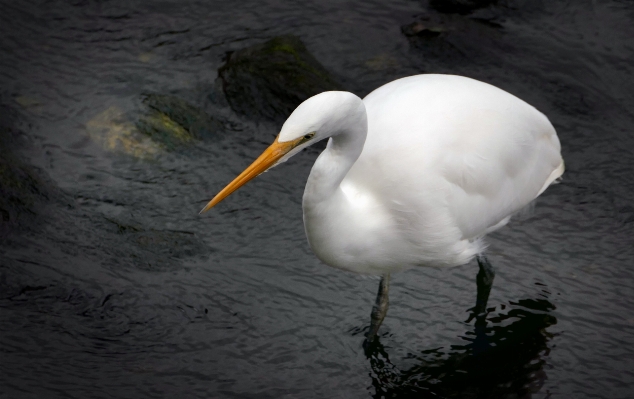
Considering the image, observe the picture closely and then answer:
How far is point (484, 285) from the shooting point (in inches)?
170

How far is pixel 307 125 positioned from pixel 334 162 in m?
0.33

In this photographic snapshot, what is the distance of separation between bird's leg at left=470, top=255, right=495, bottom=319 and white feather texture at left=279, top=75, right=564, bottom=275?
0.26m

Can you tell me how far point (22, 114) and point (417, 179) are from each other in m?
2.90

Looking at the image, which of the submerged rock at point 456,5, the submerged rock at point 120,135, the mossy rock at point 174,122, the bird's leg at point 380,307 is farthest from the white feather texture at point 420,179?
the submerged rock at point 456,5

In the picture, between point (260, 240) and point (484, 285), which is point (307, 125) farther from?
point (484, 285)

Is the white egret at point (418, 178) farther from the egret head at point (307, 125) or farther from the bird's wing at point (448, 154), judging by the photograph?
the egret head at point (307, 125)

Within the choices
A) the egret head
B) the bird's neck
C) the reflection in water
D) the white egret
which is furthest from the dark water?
the egret head

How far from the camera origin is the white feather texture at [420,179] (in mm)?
3402

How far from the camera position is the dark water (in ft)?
12.5

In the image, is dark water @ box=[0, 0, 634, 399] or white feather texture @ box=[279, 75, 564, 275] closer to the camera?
white feather texture @ box=[279, 75, 564, 275]

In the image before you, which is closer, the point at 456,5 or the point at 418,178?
the point at 418,178

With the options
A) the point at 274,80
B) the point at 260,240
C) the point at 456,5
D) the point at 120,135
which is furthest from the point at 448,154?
the point at 456,5

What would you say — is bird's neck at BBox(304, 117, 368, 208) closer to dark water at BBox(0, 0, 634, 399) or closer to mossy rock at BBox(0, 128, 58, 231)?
dark water at BBox(0, 0, 634, 399)

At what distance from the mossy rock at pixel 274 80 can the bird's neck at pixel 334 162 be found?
215cm
